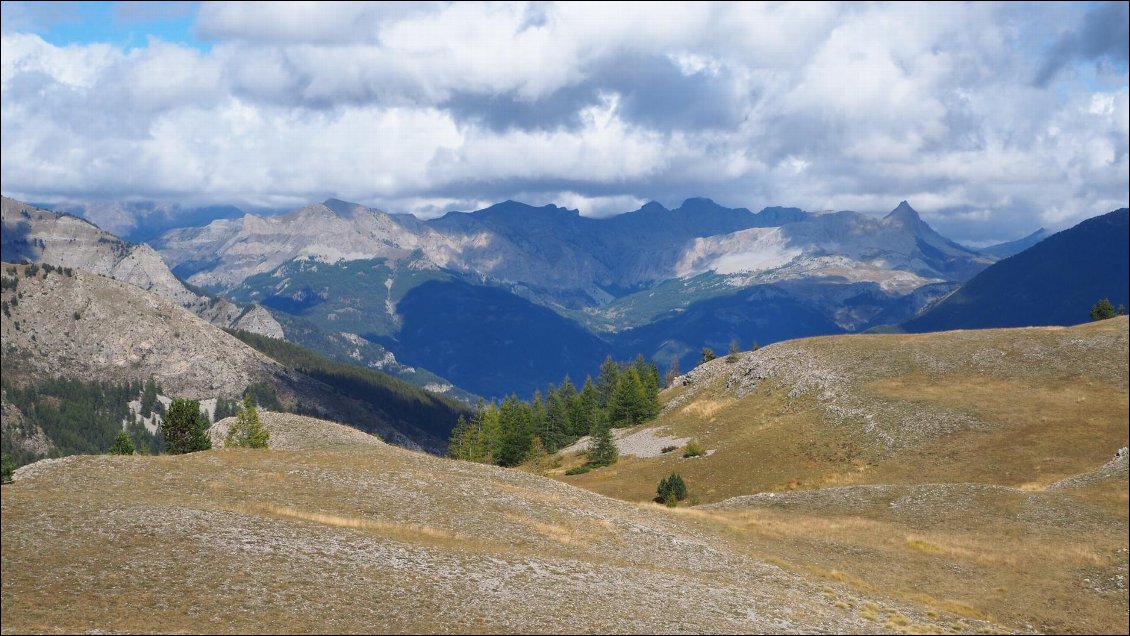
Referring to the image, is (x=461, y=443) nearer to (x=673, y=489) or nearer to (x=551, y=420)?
(x=551, y=420)

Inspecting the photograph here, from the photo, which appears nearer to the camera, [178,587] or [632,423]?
[178,587]

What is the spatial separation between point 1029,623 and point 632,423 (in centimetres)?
10540

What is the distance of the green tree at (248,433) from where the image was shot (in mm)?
89500

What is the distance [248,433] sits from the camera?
9238 cm

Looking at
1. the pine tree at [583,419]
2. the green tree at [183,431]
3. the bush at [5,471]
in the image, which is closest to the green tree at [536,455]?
the pine tree at [583,419]

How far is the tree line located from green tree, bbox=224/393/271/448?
53983 mm

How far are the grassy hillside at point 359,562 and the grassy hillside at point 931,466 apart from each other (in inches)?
245

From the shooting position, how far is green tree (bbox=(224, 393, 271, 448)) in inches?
3524

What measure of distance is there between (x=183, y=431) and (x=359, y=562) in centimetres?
6982

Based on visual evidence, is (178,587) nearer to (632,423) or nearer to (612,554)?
(612,554)

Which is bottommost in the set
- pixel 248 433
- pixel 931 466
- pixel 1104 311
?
pixel 931 466

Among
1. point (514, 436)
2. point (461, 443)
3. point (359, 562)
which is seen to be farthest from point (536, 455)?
point (359, 562)

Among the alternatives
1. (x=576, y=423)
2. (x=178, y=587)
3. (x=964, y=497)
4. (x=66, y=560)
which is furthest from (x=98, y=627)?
(x=576, y=423)

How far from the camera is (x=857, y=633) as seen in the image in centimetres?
2938
